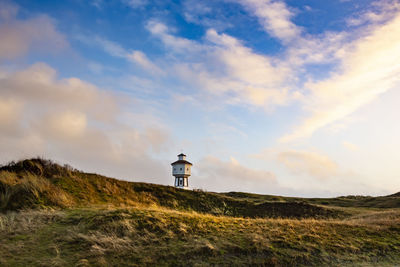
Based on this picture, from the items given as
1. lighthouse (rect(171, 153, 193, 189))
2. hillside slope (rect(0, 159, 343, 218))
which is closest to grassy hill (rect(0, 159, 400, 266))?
hillside slope (rect(0, 159, 343, 218))

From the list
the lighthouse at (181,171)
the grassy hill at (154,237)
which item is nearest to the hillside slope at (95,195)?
the grassy hill at (154,237)

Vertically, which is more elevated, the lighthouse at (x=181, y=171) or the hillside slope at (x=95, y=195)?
the lighthouse at (x=181, y=171)

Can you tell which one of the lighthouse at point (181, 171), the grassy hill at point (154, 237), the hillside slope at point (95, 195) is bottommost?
the grassy hill at point (154, 237)

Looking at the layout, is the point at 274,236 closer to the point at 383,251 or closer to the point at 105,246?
the point at 383,251

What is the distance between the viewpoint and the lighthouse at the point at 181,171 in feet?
211

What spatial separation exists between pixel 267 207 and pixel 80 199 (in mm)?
19338

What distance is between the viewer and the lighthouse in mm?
64312

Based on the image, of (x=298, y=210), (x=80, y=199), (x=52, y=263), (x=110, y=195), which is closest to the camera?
(x=52, y=263)

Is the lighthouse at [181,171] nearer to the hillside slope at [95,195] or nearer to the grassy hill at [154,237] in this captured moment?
the hillside slope at [95,195]

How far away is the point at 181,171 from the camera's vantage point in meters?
64.4

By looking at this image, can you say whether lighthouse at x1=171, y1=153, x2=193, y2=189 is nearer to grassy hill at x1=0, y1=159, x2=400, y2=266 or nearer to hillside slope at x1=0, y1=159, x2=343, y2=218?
hillside slope at x1=0, y1=159, x2=343, y2=218

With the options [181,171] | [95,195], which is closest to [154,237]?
[95,195]

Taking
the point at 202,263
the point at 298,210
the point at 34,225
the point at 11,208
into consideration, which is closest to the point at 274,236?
the point at 202,263

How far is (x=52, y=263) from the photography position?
1106 centimetres
